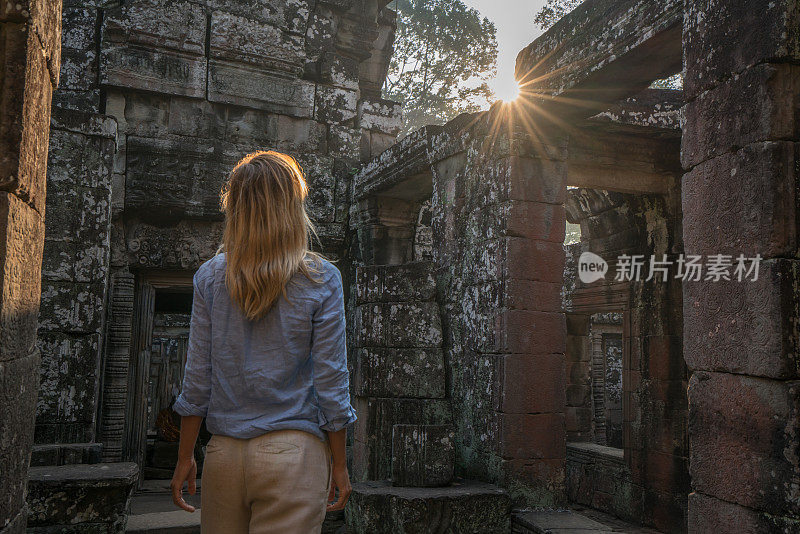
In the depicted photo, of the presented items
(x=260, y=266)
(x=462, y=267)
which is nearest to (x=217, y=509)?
(x=260, y=266)

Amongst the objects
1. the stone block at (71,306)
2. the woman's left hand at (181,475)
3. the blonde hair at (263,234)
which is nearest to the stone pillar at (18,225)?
the woman's left hand at (181,475)

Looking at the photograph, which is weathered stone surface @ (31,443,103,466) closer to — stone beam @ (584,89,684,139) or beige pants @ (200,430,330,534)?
beige pants @ (200,430,330,534)

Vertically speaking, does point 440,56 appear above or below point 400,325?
above

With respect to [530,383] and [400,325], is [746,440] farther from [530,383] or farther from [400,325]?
[400,325]

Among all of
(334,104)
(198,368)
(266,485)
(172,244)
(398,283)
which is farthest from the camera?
(334,104)

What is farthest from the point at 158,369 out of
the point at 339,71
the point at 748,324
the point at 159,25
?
the point at 748,324

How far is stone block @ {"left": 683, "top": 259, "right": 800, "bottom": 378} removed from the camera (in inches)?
112

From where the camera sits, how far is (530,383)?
486 centimetres

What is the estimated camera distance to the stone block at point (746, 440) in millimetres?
2801

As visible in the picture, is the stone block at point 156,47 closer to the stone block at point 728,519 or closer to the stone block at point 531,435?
the stone block at point 531,435

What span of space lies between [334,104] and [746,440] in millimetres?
6151

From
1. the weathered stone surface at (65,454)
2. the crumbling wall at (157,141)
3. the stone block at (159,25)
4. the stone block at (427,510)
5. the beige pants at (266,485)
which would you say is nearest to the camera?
the beige pants at (266,485)

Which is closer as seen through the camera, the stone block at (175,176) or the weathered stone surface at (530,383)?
the weathered stone surface at (530,383)

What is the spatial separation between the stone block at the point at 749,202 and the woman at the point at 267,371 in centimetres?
211
